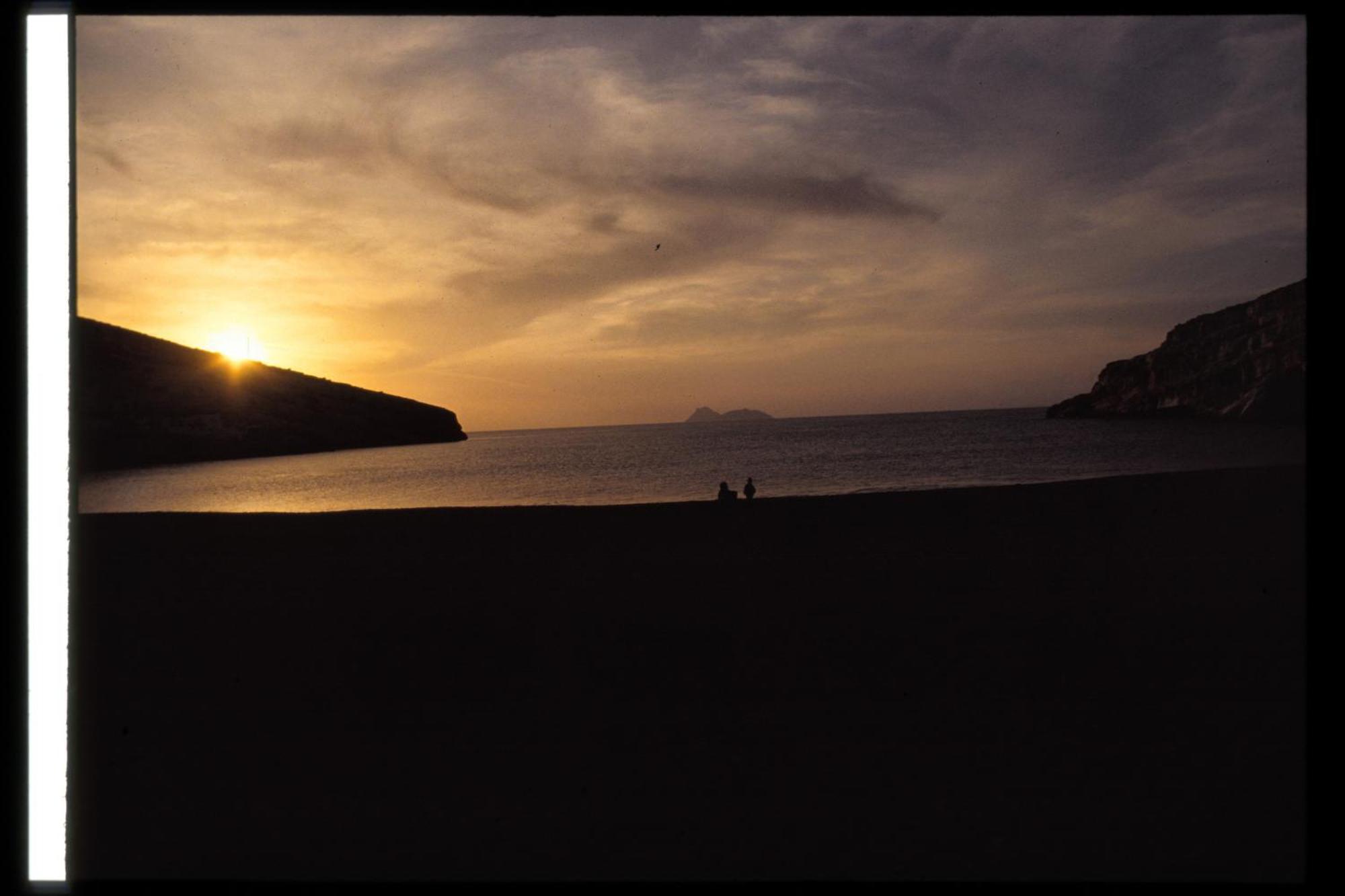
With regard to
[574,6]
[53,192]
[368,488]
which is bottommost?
[368,488]

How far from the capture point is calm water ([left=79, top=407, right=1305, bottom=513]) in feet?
108

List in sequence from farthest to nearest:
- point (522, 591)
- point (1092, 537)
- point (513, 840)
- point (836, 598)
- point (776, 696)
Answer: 1. point (1092, 537)
2. point (522, 591)
3. point (836, 598)
4. point (776, 696)
5. point (513, 840)

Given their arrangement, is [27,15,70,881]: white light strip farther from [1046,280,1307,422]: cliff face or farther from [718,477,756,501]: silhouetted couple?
[1046,280,1307,422]: cliff face

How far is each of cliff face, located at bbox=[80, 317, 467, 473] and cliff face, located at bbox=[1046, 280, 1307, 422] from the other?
110 meters

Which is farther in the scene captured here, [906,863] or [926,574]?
[926,574]

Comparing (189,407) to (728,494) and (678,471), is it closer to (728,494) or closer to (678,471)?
(678,471)

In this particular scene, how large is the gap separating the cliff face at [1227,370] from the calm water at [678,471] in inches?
303

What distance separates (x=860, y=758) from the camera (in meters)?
4.18

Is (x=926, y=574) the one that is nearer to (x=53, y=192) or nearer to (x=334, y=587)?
(x=334, y=587)

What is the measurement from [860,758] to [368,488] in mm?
41191

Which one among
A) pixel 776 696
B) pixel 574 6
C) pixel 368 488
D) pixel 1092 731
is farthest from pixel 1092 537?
pixel 368 488

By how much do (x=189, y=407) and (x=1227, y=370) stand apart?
12551 cm

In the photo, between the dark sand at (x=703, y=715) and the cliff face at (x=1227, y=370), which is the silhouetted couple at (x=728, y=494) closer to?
the dark sand at (x=703, y=715)

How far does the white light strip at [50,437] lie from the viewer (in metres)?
2.67
